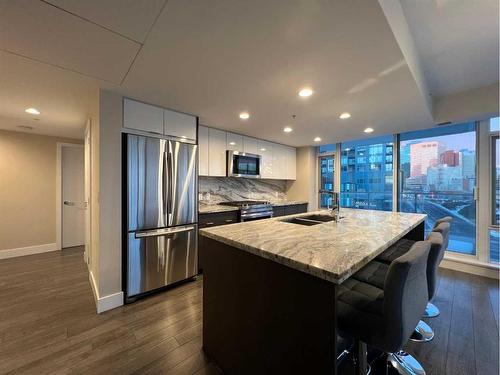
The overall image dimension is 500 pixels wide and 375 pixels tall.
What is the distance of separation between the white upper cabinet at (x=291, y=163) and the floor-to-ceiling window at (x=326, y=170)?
60cm

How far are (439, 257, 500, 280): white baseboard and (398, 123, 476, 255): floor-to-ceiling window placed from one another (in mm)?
235

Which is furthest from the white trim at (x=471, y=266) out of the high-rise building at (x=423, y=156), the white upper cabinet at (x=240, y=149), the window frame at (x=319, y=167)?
the white upper cabinet at (x=240, y=149)

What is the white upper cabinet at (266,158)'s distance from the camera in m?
4.49

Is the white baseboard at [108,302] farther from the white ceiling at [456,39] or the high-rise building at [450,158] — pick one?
the high-rise building at [450,158]

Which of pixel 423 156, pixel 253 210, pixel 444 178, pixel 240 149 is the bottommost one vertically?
pixel 253 210

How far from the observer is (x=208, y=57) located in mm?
1656

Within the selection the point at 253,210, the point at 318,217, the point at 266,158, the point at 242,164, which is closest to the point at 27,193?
the point at 242,164

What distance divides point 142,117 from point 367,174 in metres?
4.32

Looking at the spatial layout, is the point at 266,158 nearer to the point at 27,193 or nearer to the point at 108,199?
the point at 108,199

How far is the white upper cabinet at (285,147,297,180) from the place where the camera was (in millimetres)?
5191

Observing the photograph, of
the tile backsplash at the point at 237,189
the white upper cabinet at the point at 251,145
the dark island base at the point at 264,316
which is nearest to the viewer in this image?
the dark island base at the point at 264,316

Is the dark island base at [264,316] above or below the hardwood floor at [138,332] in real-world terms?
above

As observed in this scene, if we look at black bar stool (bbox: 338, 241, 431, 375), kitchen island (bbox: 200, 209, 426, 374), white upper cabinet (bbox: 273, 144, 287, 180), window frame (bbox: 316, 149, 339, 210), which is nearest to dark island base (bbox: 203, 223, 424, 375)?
kitchen island (bbox: 200, 209, 426, 374)

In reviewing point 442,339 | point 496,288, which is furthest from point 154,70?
point 496,288
